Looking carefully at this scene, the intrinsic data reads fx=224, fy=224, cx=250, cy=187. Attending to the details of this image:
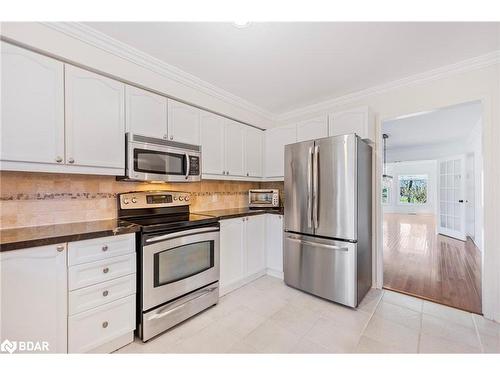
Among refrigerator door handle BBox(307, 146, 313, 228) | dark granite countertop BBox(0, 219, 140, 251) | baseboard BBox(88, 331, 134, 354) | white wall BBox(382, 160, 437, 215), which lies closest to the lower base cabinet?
refrigerator door handle BBox(307, 146, 313, 228)

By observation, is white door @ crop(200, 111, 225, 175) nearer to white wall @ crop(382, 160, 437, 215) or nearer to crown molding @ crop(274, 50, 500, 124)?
crown molding @ crop(274, 50, 500, 124)

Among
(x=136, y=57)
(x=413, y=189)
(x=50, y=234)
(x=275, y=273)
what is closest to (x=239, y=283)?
(x=275, y=273)

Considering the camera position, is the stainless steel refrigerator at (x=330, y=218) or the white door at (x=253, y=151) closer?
the stainless steel refrigerator at (x=330, y=218)

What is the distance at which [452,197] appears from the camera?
17.8 feet

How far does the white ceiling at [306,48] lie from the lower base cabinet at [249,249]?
1.65m

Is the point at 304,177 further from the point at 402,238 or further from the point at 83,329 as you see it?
the point at 402,238

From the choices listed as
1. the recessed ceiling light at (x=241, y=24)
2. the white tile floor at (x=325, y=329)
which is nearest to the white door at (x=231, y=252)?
the white tile floor at (x=325, y=329)

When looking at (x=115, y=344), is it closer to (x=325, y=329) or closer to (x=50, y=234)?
(x=50, y=234)

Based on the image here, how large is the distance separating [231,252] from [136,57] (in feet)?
7.09

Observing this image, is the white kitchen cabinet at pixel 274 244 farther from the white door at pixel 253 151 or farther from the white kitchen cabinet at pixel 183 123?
the white kitchen cabinet at pixel 183 123

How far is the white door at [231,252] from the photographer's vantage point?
8.19ft

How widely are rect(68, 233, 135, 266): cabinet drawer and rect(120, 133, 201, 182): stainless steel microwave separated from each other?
59 cm
